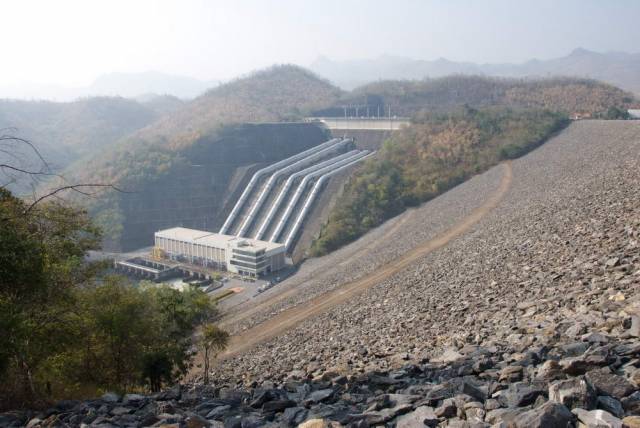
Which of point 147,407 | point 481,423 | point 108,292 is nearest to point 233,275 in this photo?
point 108,292

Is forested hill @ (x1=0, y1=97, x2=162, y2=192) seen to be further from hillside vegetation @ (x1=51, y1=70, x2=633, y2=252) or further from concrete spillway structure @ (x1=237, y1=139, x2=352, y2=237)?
concrete spillway structure @ (x1=237, y1=139, x2=352, y2=237)

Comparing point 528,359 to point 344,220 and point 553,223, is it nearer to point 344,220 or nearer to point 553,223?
point 553,223

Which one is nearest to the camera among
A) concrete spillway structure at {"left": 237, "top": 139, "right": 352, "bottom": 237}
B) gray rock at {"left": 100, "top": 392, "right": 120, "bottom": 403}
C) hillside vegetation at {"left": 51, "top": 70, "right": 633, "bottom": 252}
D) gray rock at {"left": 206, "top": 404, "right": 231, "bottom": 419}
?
gray rock at {"left": 206, "top": 404, "right": 231, "bottom": 419}

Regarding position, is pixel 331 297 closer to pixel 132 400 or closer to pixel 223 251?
pixel 132 400

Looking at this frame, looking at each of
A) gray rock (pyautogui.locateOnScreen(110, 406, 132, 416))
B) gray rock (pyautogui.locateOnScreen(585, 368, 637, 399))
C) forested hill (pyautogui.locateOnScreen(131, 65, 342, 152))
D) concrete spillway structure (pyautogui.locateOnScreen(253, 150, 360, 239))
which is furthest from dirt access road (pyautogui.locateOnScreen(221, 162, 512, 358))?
forested hill (pyautogui.locateOnScreen(131, 65, 342, 152))

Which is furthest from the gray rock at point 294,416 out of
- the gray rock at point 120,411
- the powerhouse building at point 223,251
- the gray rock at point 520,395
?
the powerhouse building at point 223,251

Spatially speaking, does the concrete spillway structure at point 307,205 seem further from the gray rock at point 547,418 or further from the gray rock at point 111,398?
the gray rock at point 547,418

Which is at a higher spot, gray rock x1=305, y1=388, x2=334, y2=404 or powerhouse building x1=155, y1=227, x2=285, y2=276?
gray rock x1=305, y1=388, x2=334, y2=404

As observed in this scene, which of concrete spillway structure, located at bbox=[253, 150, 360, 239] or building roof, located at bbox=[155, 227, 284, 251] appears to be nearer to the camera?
Answer: building roof, located at bbox=[155, 227, 284, 251]
